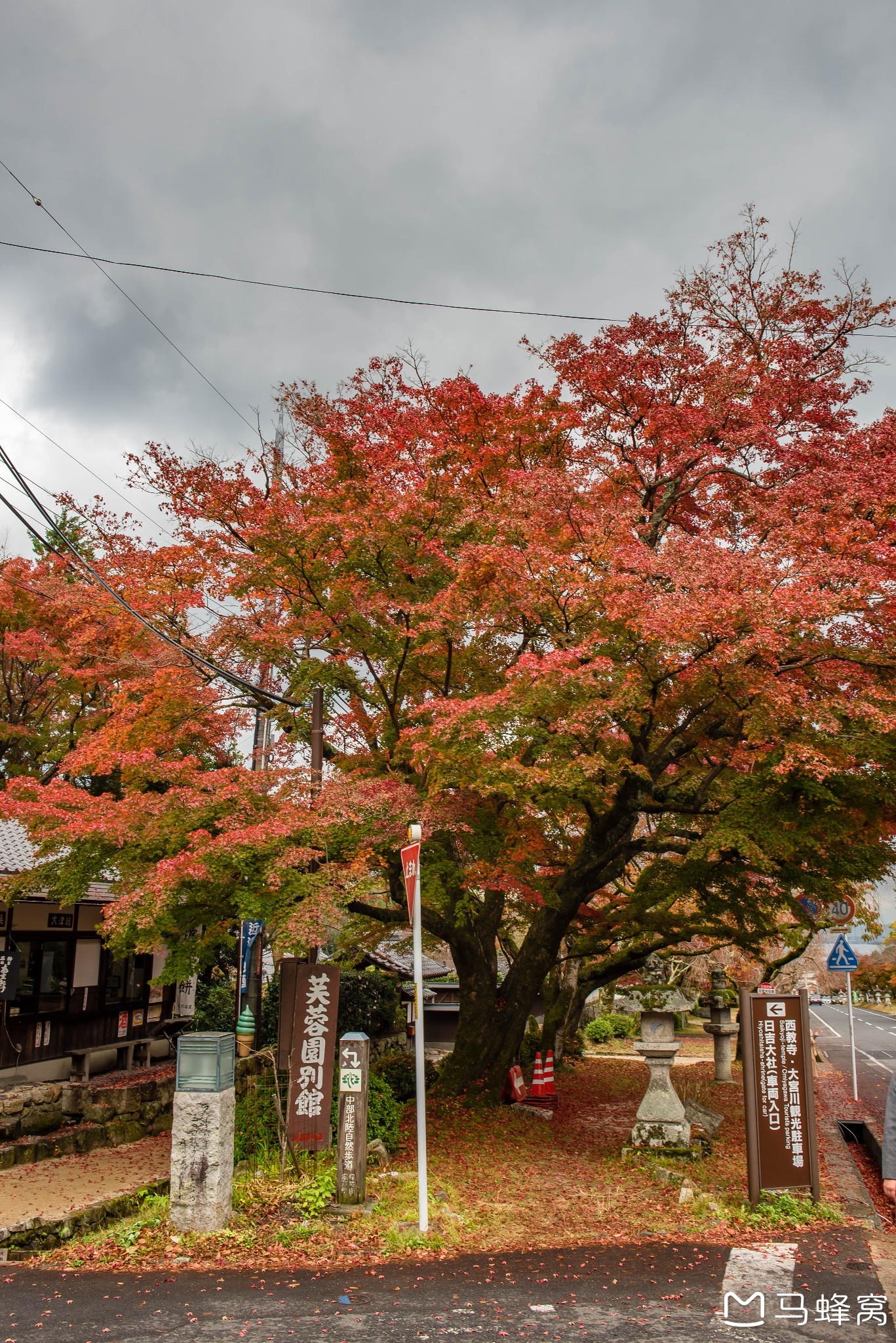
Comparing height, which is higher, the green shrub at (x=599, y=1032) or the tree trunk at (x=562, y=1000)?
the tree trunk at (x=562, y=1000)

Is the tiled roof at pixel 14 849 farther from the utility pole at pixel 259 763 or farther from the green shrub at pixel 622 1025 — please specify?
the green shrub at pixel 622 1025

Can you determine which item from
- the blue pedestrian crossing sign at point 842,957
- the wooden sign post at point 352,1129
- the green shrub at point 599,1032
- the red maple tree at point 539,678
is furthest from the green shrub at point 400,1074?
the green shrub at point 599,1032

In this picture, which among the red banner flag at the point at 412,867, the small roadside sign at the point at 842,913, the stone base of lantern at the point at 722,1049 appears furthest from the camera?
the stone base of lantern at the point at 722,1049

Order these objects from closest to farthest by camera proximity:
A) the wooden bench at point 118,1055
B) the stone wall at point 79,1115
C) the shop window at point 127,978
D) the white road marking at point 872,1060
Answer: the stone wall at point 79,1115 < the wooden bench at point 118,1055 < the shop window at point 127,978 < the white road marking at point 872,1060

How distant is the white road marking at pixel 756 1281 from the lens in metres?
5.68

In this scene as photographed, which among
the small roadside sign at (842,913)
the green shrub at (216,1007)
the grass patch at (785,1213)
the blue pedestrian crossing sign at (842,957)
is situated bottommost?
the grass patch at (785,1213)

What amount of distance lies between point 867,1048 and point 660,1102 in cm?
2553

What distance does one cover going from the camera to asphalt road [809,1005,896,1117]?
1894 centimetres

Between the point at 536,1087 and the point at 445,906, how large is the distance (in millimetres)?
5055

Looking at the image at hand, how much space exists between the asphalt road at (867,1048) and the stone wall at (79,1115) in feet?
35.6

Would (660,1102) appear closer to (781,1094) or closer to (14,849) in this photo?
(781,1094)

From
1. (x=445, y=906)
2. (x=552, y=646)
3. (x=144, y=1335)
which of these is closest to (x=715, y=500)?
(x=552, y=646)

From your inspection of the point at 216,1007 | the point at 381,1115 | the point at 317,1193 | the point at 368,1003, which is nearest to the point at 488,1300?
the point at 317,1193

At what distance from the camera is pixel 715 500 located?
1384 cm
